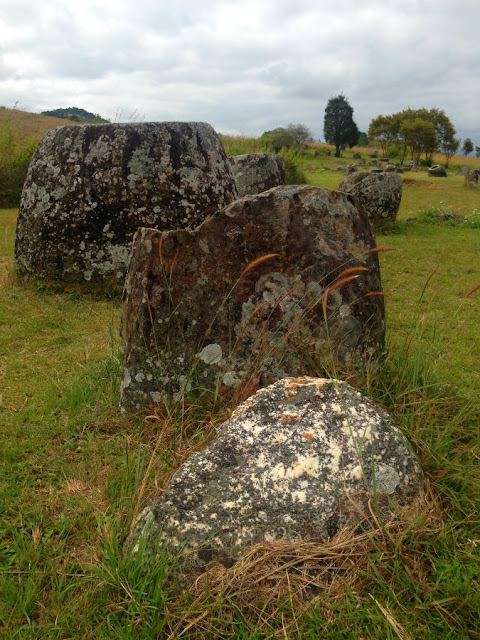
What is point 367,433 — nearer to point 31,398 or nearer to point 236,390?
point 236,390

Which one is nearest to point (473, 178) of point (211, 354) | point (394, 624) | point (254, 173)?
point (254, 173)

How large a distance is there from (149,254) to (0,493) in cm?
166

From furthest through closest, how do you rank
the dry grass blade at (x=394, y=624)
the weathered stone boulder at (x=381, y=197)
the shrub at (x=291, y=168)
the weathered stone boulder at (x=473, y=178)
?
the weathered stone boulder at (x=473, y=178)
the shrub at (x=291, y=168)
the weathered stone boulder at (x=381, y=197)
the dry grass blade at (x=394, y=624)

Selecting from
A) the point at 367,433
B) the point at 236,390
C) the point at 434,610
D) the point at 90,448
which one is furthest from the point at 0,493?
the point at 434,610

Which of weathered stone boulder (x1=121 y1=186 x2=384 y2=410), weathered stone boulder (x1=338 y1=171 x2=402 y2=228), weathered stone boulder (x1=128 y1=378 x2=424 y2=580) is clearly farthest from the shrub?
weathered stone boulder (x1=128 y1=378 x2=424 y2=580)

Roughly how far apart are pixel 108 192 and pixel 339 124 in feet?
226

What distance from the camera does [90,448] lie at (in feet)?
10.1

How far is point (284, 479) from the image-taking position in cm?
224

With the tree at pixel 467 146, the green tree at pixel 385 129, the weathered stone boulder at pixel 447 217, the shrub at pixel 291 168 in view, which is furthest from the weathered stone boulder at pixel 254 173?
the tree at pixel 467 146

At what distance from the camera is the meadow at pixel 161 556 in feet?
6.04

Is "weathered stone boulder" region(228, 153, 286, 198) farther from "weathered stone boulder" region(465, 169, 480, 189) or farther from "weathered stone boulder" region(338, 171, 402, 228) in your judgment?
"weathered stone boulder" region(465, 169, 480, 189)

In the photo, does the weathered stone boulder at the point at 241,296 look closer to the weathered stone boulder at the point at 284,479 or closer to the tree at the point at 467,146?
the weathered stone boulder at the point at 284,479

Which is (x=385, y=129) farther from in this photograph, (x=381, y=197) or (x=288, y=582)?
(x=288, y=582)

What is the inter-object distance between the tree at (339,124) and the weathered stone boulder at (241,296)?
68.2m
